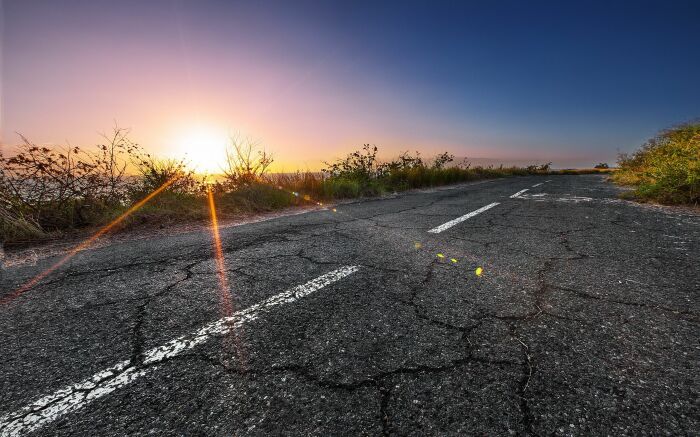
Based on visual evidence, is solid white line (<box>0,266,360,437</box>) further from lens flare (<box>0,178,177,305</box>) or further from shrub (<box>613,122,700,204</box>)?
shrub (<box>613,122,700,204</box>)

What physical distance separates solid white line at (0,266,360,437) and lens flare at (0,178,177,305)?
1.56m

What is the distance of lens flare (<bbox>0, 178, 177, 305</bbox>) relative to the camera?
249cm

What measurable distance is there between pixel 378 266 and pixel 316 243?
1063 mm

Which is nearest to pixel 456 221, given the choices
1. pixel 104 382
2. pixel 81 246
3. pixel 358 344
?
pixel 358 344

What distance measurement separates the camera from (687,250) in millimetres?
3246

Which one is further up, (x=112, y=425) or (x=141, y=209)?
(x=141, y=209)

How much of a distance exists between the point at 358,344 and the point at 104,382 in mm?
1179

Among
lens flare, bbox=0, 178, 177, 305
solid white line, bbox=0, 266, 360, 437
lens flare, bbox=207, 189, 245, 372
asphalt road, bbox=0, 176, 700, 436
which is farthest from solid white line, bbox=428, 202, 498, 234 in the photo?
A: lens flare, bbox=0, 178, 177, 305

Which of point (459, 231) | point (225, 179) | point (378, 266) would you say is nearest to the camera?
point (378, 266)

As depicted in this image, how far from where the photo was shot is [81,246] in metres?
3.93

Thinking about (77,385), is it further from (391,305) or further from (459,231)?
(459,231)

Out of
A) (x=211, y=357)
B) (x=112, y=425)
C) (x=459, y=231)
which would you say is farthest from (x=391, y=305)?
(x=459, y=231)

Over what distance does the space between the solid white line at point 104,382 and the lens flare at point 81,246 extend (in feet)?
5.10

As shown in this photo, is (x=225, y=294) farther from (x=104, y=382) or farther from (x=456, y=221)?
(x=456, y=221)
